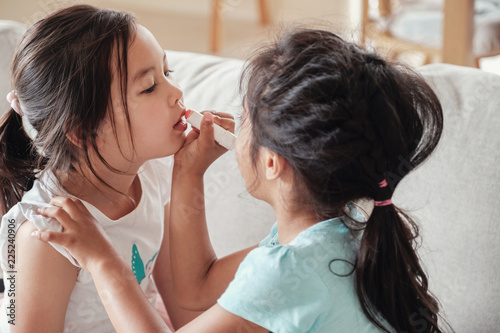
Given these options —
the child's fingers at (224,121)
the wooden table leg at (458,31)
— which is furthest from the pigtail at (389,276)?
the wooden table leg at (458,31)

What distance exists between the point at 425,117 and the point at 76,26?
0.55 m

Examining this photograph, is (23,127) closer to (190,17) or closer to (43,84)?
(43,84)

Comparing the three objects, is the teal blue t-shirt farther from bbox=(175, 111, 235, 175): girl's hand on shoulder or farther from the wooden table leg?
the wooden table leg

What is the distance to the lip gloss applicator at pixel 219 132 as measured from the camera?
1086 millimetres

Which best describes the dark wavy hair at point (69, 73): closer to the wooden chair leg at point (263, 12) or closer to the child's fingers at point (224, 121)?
the child's fingers at point (224, 121)

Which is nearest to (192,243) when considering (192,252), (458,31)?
(192,252)

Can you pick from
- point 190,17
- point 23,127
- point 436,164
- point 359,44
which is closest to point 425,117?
point 359,44

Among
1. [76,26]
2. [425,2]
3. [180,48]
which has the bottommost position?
[180,48]

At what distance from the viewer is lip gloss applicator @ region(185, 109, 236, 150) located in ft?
3.56

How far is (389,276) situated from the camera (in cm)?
87

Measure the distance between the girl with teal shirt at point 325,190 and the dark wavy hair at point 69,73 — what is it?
18 cm

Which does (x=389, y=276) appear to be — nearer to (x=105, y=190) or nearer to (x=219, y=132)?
(x=219, y=132)

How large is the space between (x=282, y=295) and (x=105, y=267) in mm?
294

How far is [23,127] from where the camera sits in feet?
3.84
